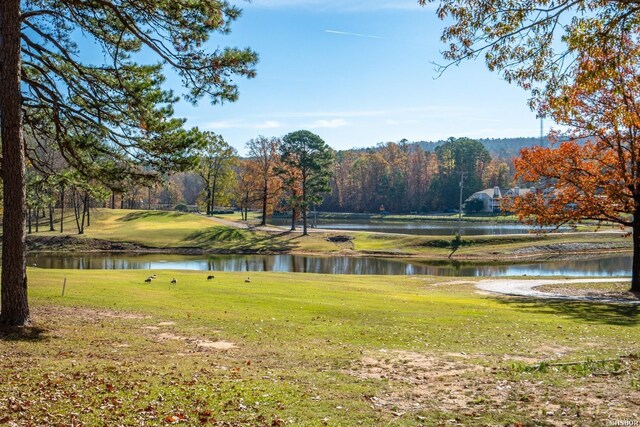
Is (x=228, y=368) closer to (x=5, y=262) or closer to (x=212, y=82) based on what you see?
(x=5, y=262)

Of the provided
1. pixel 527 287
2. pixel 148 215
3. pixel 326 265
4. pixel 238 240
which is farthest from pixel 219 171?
pixel 527 287

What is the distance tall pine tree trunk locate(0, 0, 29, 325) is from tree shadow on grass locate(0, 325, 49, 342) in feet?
2.27

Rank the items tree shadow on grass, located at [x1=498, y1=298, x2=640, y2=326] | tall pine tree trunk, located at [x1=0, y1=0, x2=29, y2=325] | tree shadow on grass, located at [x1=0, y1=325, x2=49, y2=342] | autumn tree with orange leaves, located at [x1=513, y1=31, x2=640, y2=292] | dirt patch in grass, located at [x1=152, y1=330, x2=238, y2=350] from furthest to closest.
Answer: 1. autumn tree with orange leaves, located at [x1=513, y1=31, x2=640, y2=292]
2. tree shadow on grass, located at [x1=498, y1=298, x2=640, y2=326]
3. dirt patch in grass, located at [x1=152, y1=330, x2=238, y2=350]
4. tall pine tree trunk, located at [x1=0, y1=0, x2=29, y2=325]
5. tree shadow on grass, located at [x1=0, y1=325, x2=49, y2=342]

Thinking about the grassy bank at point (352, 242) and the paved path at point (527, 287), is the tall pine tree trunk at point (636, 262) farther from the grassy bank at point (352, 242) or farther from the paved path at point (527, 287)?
the grassy bank at point (352, 242)

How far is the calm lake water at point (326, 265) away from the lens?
45.5 m

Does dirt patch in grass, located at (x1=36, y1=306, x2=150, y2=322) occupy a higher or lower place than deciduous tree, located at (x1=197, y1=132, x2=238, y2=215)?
lower

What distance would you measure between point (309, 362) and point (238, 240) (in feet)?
181

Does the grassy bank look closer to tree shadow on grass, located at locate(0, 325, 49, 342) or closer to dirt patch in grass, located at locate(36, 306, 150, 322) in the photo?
dirt patch in grass, located at locate(36, 306, 150, 322)

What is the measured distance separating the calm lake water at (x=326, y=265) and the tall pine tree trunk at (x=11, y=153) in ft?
108

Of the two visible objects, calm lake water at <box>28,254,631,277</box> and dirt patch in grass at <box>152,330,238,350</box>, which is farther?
calm lake water at <box>28,254,631,277</box>

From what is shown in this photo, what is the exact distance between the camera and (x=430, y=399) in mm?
8977

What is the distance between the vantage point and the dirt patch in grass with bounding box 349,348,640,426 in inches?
314

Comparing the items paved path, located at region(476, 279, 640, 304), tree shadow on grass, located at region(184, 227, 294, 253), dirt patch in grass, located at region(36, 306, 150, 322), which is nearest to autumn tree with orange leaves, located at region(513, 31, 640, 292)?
paved path, located at region(476, 279, 640, 304)

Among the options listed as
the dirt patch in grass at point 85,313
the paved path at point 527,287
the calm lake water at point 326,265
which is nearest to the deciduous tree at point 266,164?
the calm lake water at point 326,265
